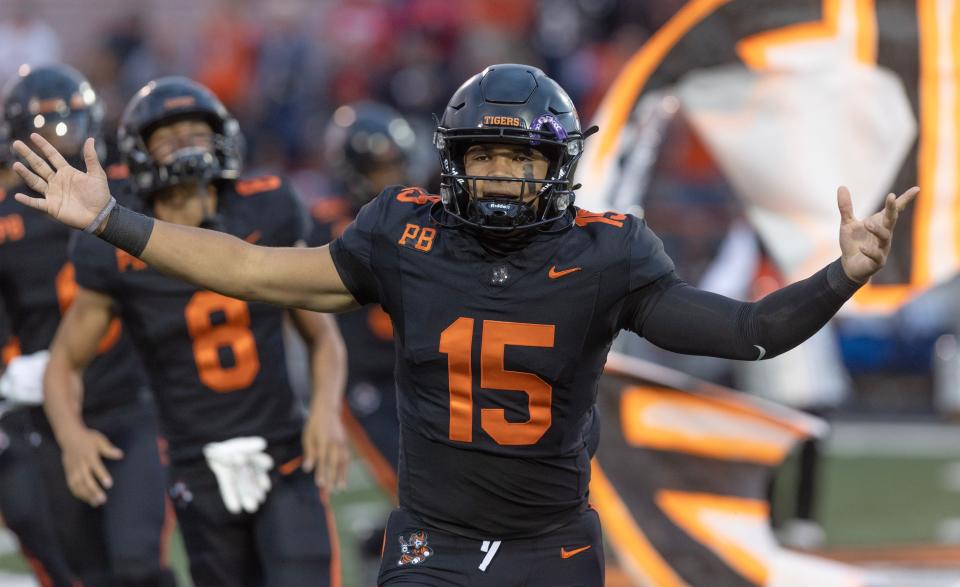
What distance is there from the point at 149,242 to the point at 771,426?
3069 millimetres

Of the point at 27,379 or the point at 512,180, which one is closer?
the point at 512,180

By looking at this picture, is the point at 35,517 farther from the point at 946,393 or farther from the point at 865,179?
the point at 946,393

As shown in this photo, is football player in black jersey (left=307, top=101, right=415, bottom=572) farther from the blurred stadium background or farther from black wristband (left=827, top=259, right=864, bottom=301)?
black wristband (left=827, top=259, right=864, bottom=301)

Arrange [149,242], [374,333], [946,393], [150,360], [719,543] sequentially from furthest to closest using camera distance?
[946,393] < [374,333] < [719,543] < [150,360] < [149,242]

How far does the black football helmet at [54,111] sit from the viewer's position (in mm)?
5066

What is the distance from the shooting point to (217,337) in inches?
170

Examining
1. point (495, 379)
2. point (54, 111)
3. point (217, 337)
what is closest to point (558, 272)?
point (495, 379)

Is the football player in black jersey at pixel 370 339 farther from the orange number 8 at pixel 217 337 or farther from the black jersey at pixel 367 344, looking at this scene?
the orange number 8 at pixel 217 337

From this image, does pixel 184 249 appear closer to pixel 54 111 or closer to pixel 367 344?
pixel 54 111

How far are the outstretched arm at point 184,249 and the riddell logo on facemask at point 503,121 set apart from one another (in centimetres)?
52

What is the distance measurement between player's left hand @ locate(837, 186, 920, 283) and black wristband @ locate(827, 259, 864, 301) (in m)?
0.01

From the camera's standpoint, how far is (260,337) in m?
4.39

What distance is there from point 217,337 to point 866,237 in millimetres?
2114

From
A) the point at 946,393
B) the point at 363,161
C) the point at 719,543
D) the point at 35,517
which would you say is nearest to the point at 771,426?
the point at 719,543
